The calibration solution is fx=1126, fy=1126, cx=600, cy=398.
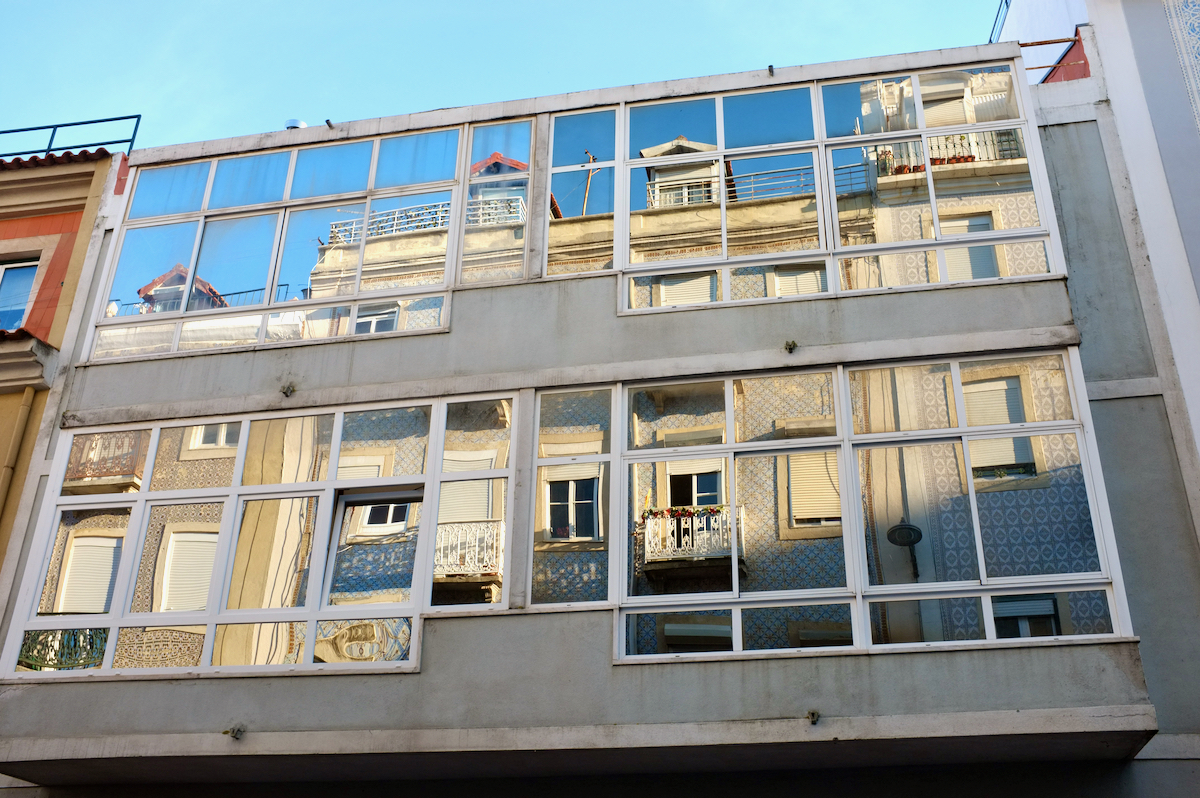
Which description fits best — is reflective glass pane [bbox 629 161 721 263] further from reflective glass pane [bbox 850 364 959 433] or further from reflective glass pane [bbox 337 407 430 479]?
reflective glass pane [bbox 337 407 430 479]

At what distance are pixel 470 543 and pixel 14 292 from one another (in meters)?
7.16

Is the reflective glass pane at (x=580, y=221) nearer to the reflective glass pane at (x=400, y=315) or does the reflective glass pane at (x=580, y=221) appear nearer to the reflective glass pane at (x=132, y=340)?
the reflective glass pane at (x=400, y=315)

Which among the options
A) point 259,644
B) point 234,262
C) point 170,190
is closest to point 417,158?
point 234,262

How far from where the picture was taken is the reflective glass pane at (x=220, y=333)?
457 inches

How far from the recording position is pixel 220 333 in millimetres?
11688

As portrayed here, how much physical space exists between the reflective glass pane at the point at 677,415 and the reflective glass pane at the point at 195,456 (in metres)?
3.95

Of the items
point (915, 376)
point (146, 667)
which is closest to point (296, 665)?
point (146, 667)

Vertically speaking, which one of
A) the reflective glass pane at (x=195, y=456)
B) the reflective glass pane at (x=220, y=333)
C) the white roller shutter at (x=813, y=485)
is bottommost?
the white roller shutter at (x=813, y=485)

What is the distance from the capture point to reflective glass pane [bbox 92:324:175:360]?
465 inches

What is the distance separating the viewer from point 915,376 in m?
9.95

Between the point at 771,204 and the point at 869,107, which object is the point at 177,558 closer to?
the point at 771,204

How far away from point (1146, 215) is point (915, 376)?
10.7 feet

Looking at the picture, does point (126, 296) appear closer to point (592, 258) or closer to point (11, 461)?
point (11, 461)

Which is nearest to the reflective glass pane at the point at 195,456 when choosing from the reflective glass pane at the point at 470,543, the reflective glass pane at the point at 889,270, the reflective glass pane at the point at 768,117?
the reflective glass pane at the point at 470,543
